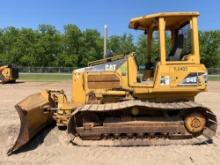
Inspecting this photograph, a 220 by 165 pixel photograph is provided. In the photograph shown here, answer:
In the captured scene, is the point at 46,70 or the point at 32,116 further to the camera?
the point at 46,70

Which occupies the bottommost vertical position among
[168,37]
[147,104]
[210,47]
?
[147,104]

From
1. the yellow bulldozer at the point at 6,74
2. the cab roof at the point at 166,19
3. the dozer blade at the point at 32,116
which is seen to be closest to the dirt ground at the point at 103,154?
the dozer blade at the point at 32,116

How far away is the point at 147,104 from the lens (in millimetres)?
8047

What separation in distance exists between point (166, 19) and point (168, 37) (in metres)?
0.82

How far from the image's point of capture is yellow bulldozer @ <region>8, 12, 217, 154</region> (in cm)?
806

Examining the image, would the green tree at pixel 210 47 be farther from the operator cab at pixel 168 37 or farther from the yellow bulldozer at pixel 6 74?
the operator cab at pixel 168 37

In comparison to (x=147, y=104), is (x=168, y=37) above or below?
above

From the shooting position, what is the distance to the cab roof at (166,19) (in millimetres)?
8266

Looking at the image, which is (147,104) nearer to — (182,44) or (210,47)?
(182,44)

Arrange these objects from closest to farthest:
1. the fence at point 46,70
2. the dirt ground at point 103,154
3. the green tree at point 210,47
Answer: the dirt ground at point 103,154, the fence at point 46,70, the green tree at point 210,47

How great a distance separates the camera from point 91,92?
8.90 metres

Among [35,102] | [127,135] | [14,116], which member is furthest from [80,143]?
[14,116]

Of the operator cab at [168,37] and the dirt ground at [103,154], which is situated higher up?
the operator cab at [168,37]

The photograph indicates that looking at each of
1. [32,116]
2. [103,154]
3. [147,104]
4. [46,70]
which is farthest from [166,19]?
[46,70]
